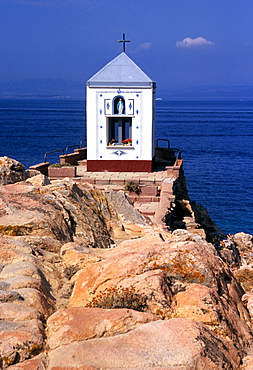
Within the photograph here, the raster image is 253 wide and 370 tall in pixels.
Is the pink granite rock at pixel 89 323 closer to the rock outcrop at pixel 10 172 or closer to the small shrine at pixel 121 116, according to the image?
the rock outcrop at pixel 10 172

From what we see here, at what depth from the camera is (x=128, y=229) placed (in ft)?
32.4

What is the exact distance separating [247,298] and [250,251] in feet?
55.5

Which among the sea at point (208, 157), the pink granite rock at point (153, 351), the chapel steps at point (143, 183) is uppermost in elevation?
the pink granite rock at point (153, 351)

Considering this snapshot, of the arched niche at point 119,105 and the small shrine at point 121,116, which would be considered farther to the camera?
the arched niche at point 119,105

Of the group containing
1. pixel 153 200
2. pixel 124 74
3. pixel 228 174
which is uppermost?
pixel 124 74

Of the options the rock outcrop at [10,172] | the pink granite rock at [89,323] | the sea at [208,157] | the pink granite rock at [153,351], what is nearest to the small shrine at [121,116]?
the sea at [208,157]

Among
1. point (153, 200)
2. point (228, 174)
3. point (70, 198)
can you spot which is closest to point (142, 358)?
point (70, 198)

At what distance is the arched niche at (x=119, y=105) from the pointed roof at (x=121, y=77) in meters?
0.56

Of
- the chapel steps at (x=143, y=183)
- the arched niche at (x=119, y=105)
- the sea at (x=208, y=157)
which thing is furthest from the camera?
the sea at (x=208, y=157)

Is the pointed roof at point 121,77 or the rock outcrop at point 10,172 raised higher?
the pointed roof at point 121,77

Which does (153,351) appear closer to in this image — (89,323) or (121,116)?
(89,323)

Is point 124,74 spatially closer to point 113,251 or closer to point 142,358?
point 113,251

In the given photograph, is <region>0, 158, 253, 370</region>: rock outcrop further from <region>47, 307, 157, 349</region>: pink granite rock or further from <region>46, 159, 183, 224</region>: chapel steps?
<region>46, 159, 183, 224</region>: chapel steps

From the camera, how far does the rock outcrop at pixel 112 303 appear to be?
415 centimetres
